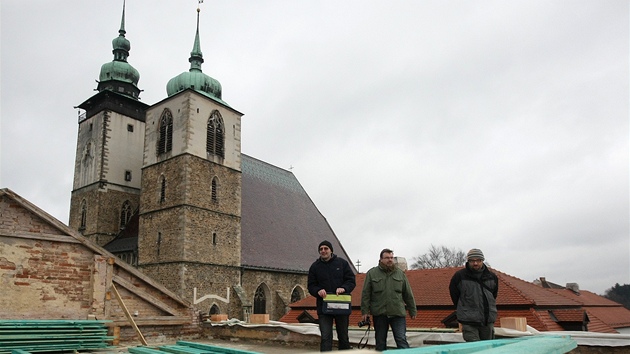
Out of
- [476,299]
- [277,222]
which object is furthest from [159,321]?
[277,222]

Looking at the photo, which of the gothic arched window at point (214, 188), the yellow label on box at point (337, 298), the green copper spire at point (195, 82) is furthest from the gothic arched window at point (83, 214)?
the yellow label on box at point (337, 298)

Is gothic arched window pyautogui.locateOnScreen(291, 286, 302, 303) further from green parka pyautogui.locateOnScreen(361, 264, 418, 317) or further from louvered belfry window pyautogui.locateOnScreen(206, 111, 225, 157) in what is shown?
green parka pyautogui.locateOnScreen(361, 264, 418, 317)

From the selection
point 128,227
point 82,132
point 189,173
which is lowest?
point 128,227

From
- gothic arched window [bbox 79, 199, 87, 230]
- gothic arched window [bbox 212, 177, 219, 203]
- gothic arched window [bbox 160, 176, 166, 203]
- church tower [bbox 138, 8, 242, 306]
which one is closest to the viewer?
church tower [bbox 138, 8, 242, 306]

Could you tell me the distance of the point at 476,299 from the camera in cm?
552

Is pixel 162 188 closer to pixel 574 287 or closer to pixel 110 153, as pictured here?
pixel 110 153

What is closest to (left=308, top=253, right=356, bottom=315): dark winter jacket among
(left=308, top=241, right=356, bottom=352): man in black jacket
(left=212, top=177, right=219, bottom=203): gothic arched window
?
(left=308, top=241, right=356, bottom=352): man in black jacket

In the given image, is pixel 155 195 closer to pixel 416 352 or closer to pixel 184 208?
pixel 184 208

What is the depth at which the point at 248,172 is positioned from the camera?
107ft

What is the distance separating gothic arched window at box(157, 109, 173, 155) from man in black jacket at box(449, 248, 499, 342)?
2327 centimetres

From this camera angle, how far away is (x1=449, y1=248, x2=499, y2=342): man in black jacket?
5.50 m

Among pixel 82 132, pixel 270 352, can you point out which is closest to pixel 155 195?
pixel 82 132

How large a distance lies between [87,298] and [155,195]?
1651 centimetres

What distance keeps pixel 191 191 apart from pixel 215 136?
410cm
